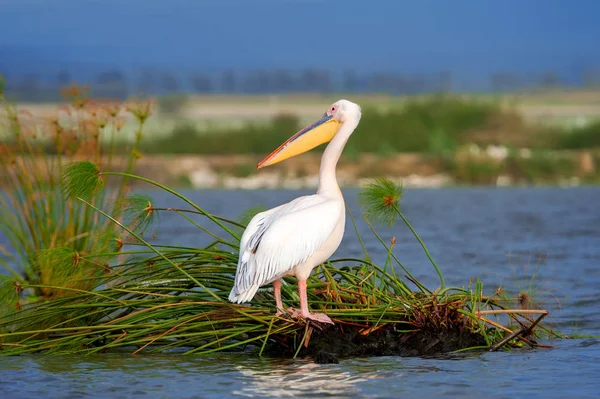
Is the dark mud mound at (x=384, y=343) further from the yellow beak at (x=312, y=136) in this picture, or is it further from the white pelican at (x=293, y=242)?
the yellow beak at (x=312, y=136)

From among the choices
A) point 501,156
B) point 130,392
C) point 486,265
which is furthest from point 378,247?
point 501,156

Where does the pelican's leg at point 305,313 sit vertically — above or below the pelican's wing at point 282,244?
below

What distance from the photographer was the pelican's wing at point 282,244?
6.72m

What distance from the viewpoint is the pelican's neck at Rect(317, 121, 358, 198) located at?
7090mm

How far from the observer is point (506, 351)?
24.8 feet

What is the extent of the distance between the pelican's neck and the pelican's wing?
0.64 ft

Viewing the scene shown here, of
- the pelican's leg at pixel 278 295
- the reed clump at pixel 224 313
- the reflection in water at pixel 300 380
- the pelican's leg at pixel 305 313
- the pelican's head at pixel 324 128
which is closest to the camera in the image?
the reflection in water at pixel 300 380

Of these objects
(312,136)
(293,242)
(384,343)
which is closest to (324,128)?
(312,136)

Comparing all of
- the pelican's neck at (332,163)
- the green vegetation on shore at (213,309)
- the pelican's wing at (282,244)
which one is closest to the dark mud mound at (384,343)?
the green vegetation on shore at (213,309)

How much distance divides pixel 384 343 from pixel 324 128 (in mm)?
1645

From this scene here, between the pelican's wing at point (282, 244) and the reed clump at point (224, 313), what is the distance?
0.32 metres

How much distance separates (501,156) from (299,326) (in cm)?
7427

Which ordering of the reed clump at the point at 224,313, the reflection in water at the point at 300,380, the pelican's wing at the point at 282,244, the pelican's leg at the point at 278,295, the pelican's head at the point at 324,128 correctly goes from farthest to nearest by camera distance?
the pelican's head at the point at 324,128, the reed clump at the point at 224,313, the pelican's leg at the point at 278,295, the pelican's wing at the point at 282,244, the reflection in water at the point at 300,380

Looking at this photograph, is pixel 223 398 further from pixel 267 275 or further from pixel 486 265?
pixel 486 265
